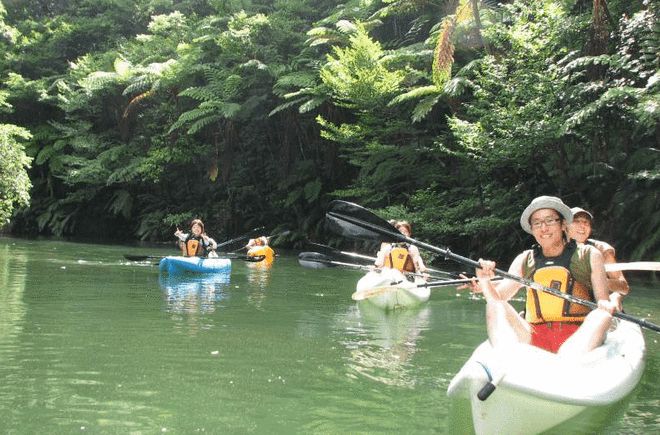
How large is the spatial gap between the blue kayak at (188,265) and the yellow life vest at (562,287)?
7.50 m

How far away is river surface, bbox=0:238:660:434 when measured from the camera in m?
3.42

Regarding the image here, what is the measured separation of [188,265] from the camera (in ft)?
35.0

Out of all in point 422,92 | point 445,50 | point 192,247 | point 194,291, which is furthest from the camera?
point 422,92

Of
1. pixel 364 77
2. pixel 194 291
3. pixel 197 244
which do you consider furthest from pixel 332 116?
pixel 194 291

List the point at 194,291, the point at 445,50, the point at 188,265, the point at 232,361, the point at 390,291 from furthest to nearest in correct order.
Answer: the point at 445,50 < the point at 188,265 < the point at 194,291 < the point at 390,291 < the point at 232,361

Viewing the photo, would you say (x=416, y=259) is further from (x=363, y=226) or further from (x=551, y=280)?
(x=551, y=280)

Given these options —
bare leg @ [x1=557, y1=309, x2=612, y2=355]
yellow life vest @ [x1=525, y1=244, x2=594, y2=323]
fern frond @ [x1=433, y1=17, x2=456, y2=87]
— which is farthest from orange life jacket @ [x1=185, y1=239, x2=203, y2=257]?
bare leg @ [x1=557, y1=309, x2=612, y2=355]

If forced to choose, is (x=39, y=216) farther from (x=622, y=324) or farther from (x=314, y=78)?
(x=622, y=324)

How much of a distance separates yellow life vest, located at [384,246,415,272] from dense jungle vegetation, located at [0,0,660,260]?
3897 millimetres

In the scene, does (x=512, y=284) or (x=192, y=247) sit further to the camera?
(x=192, y=247)

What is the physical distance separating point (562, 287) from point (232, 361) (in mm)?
2220

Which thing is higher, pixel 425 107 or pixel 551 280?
pixel 425 107

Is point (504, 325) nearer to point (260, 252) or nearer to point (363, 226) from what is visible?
point (363, 226)

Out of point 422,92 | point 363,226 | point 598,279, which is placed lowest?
point 598,279
